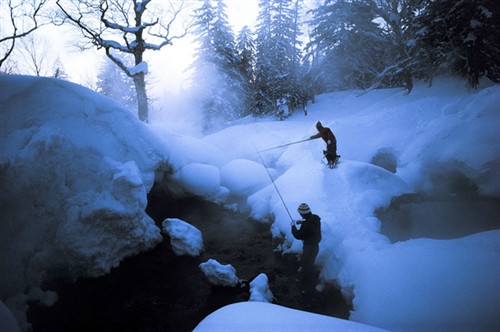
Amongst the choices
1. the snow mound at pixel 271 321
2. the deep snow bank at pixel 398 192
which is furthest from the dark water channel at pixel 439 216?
the snow mound at pixel 271 321

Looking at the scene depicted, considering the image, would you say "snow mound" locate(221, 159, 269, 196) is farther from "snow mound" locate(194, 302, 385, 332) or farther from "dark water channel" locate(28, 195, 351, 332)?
"snow mound" locate(194, 302, 385, 332)

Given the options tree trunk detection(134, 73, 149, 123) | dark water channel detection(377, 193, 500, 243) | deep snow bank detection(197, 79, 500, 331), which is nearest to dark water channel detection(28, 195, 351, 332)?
deep snow bank detection(197, 79, 500, 331)

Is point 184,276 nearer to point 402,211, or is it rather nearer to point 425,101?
point 402,211

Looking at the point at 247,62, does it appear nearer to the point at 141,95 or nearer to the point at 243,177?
the point at 141,95

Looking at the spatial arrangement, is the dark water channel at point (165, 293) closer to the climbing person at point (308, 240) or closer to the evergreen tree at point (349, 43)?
the climbing person at point (308, 240)

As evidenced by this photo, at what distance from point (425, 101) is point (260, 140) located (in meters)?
7.66

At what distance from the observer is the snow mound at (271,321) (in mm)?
2400

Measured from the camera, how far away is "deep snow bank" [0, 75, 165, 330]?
5254 mm

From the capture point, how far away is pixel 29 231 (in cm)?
550

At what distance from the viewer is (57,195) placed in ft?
19.5

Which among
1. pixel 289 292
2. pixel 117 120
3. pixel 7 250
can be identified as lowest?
pixel 289 292

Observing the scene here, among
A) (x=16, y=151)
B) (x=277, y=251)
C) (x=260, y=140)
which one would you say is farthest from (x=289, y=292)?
(x=260, y=140)

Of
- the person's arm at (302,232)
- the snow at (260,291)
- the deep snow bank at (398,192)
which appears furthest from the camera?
the person's arm at (302,232)

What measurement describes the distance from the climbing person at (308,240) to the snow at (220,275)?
1519 millimetres
